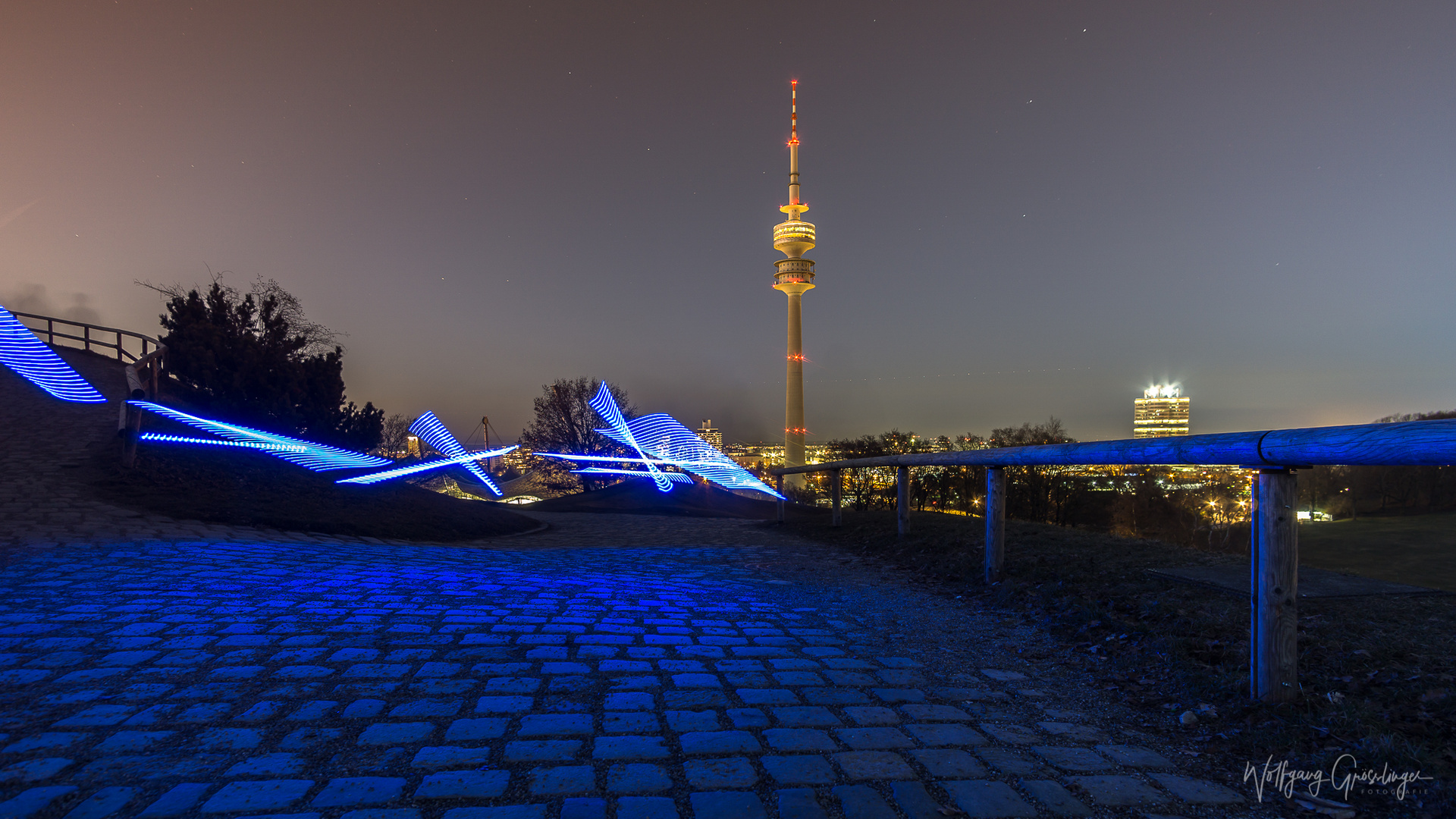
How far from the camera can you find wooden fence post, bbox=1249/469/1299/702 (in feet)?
9.85

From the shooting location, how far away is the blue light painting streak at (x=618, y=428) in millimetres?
23141

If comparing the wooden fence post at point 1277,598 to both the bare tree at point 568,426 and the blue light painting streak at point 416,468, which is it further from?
the bare tree at point 568,426

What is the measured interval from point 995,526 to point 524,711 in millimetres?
4537

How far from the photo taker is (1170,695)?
3.35 meters

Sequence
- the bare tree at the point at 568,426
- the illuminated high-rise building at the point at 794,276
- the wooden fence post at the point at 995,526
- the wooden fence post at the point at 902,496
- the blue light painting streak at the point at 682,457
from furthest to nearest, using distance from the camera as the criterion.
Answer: the illuminated high-rise building at the point at 794,276 → the bare tree at the point at 568,426 → the blue light painting streak at the point at 682,457 → the wooden fence post at the point at 902,496 → the wooden fence post at the point at 995,526

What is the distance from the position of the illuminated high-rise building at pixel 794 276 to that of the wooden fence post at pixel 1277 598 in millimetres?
75292

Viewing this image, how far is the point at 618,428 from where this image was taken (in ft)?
116

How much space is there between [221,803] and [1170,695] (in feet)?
13.2

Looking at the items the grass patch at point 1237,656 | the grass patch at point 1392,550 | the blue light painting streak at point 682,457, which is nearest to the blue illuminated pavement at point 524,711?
the grass patch at point 1237,656

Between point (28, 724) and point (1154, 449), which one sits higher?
point (1154, 449)

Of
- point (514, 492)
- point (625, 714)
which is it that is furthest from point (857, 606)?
point (514, 492)

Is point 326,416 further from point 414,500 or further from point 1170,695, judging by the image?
point 1170,695
